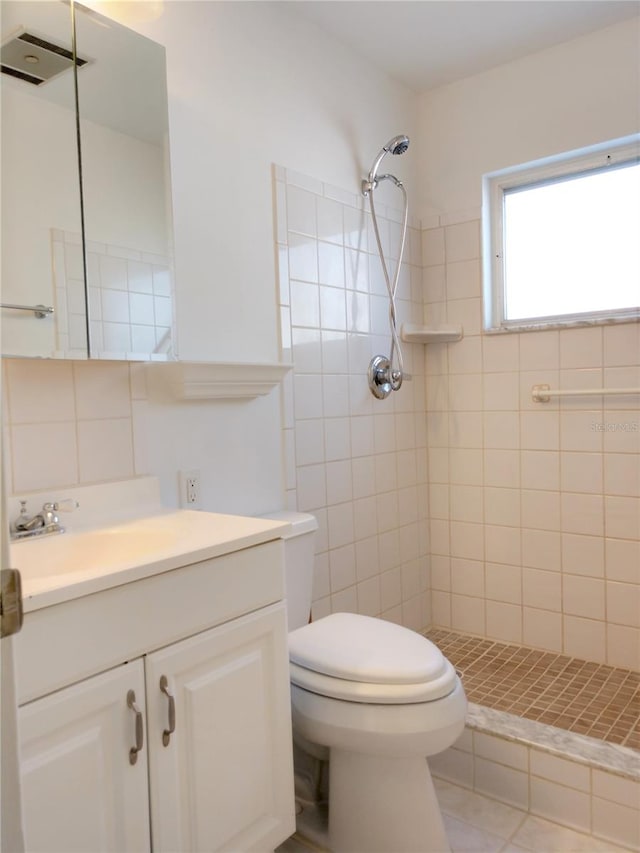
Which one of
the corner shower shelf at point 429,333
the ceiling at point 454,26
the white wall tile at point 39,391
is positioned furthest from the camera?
the corner shower shelf at point 429,333

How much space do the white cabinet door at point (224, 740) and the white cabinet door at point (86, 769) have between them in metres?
0.04

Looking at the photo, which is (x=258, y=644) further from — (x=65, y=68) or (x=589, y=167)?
(x=589, y=167)

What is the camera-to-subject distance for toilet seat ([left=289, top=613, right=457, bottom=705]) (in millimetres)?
1362

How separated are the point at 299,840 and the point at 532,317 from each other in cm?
191

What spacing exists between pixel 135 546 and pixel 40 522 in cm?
20

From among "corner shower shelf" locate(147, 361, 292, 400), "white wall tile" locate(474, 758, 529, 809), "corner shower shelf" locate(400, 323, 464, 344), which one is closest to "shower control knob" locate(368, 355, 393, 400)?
"corner shower shelf" locate(400, 323, 464, 344)

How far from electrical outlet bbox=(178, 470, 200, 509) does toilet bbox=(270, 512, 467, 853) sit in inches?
17.2

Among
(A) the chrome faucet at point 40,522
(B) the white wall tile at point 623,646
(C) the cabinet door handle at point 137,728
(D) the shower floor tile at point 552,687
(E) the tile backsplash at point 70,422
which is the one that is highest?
(E) the tile backsplash at point 70,422

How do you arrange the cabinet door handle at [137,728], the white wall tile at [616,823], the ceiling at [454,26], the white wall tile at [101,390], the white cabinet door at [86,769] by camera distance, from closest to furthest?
1. the white cabinet door at [86,769]
2. the cabinet door handle at [137,728]
3. the white wall tile at [101,390]
4. the white wall tile at [616,823]
5. the ceiling at [454,26]

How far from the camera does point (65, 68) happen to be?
135cm

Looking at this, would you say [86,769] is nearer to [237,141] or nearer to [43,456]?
[43,456]

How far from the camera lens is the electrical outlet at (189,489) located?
1.64 meters

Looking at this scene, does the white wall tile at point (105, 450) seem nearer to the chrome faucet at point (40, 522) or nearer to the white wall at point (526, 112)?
the chrome faucet at point (40, 522)

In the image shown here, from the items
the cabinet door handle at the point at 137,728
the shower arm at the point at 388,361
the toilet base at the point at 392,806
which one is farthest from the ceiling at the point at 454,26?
the toilet base at the point at 392,806
